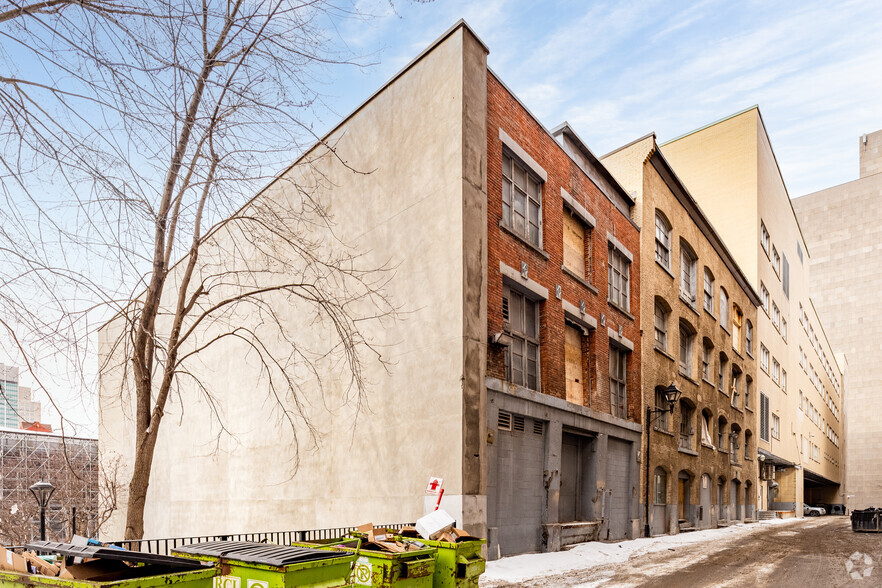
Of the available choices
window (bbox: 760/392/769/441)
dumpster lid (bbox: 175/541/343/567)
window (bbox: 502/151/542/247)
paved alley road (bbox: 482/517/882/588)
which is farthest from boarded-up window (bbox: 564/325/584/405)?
window (bbox: 760/392/769/441)

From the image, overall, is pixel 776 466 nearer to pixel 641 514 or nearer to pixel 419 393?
pixel 641 514

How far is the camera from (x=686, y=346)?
32469mm

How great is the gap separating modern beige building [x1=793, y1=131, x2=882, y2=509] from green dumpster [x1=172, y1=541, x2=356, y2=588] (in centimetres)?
10166

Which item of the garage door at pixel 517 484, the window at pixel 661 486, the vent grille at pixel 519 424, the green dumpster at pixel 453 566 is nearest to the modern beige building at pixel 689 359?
the window at pixel 661 486

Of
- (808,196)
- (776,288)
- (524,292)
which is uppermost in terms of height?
(808,196)

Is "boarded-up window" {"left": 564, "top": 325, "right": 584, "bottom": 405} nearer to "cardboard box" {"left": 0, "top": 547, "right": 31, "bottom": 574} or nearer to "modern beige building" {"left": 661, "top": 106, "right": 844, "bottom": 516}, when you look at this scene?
"cardboard box" {"left": 0, "top": 547, "right": 31, "bottom": 574}

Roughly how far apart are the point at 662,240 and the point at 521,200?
12670 millimetres

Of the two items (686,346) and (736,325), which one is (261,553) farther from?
(736,325)

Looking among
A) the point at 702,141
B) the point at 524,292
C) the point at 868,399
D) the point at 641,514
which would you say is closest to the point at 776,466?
the point at 702,141

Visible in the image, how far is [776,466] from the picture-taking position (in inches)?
2064

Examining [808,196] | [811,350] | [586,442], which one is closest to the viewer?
[586,442]

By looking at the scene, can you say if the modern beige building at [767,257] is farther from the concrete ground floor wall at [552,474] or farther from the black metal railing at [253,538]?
the black metal railing at [253,538]

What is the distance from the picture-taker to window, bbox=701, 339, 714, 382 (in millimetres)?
33844

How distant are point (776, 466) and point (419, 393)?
45.9m
